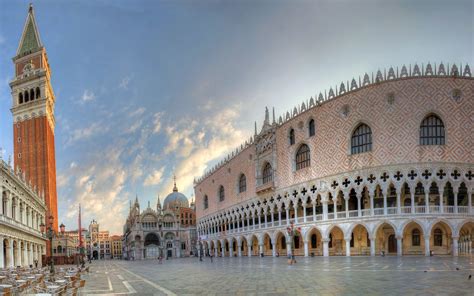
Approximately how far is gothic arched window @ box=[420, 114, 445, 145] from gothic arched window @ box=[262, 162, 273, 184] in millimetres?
19308

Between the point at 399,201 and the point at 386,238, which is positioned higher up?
the point at 399,201

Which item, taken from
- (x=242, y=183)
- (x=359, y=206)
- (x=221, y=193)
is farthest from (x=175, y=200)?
Result: (x=359, y=206)

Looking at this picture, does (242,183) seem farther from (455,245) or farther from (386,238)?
(455,245)

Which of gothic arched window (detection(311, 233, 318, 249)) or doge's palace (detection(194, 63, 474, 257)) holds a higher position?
doge's palace (detection(194, 63, 474, 257))

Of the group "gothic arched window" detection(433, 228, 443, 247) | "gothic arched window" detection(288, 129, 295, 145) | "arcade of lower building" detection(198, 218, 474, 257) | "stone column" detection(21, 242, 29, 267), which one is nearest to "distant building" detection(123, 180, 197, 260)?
"arcade of lower building" detection(198, 218, 474, 257)

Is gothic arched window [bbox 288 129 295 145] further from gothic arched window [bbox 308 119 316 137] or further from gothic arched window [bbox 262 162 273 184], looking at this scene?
gothic arched window [bbox 262 162 273 184]

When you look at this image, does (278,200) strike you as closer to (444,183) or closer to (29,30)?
(444,183)

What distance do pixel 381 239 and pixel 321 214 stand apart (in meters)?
5.81

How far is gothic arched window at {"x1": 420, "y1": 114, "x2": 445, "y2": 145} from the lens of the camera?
126 ft

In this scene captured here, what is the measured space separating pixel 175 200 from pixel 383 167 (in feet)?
264

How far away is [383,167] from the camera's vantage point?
1539 inches

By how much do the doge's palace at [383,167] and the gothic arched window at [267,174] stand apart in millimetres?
3276

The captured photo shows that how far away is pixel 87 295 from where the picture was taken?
14.9 meters

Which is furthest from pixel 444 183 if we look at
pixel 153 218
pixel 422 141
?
pixel 153 218
